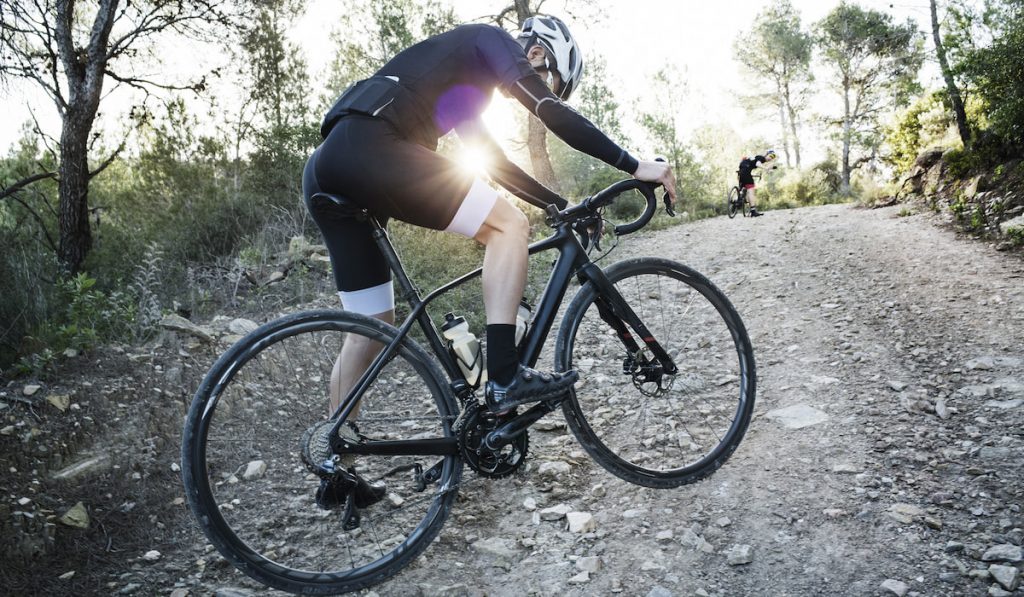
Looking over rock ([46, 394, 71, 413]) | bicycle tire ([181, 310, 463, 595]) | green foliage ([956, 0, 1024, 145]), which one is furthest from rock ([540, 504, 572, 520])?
green foliage ([956, 0, 1024, 145])

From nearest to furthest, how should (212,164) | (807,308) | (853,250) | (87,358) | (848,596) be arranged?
(848,596) → (87,358) → (807,308) → (853,250) → (212,164)

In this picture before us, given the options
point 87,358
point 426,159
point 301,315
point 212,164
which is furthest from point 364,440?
point 212,164

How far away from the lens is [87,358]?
3746 mm

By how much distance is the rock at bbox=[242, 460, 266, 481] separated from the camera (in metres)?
2.10

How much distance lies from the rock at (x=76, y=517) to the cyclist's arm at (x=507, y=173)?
7.81ft

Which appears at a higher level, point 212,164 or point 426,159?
point 212,164

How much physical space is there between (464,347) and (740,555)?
132cm

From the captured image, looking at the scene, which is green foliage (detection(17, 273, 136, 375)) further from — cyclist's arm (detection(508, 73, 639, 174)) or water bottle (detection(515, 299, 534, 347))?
cyclist's arm (detection(508, 73, 639, 174))

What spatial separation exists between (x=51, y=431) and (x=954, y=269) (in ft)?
24.3

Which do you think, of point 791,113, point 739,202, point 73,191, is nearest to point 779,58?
point 791,113

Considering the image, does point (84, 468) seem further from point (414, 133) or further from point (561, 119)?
point (561, 119)

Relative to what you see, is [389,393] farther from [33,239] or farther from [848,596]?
[33,239]

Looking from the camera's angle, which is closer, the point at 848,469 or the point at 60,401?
the point at 848,469

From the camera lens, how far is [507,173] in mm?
2545
